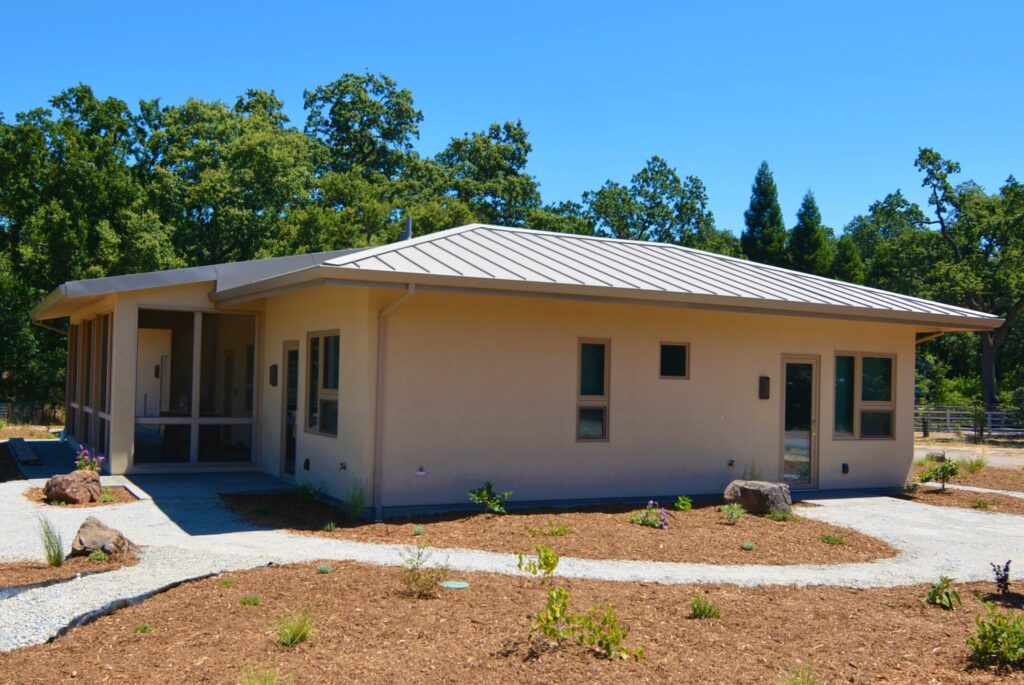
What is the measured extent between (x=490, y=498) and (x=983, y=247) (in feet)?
117

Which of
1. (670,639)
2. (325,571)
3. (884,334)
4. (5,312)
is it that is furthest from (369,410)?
(5,312)

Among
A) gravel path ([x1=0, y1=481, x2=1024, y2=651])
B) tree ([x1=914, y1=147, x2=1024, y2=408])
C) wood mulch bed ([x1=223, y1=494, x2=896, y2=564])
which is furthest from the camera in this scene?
tree ([x1=914, y1=147, x2=1024, y2=408])

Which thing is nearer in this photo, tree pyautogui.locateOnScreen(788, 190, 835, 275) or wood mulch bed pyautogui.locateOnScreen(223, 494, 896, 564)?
wood mulch bed pyautogui.locateOnScreen(223, 494, 896, 564)

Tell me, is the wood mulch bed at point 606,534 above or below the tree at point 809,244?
below

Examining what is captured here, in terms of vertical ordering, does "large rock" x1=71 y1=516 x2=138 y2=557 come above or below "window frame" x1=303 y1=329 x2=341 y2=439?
below

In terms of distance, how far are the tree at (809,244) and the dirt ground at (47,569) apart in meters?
45.8

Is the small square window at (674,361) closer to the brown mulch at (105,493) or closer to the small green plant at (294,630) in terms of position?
the brown mulch at (105,493)

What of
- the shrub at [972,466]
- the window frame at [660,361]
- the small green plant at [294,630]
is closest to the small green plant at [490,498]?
the window frame at [660,361]

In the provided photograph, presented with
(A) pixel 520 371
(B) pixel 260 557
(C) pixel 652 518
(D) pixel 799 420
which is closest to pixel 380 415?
(A) pixel 520 371

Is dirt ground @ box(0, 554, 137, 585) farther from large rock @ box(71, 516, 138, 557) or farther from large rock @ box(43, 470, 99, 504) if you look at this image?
large rock @ box(43, 470, 99, 504)

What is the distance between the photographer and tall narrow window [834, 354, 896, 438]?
13.5m

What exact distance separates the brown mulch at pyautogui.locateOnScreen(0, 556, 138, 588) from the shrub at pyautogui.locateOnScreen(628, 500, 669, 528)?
5.30 m

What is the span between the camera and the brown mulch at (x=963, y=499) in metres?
12.8

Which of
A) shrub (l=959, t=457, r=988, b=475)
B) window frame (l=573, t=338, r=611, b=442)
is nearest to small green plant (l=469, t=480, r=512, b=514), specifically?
window frame (l=573, t=338, r=611, b=442)
